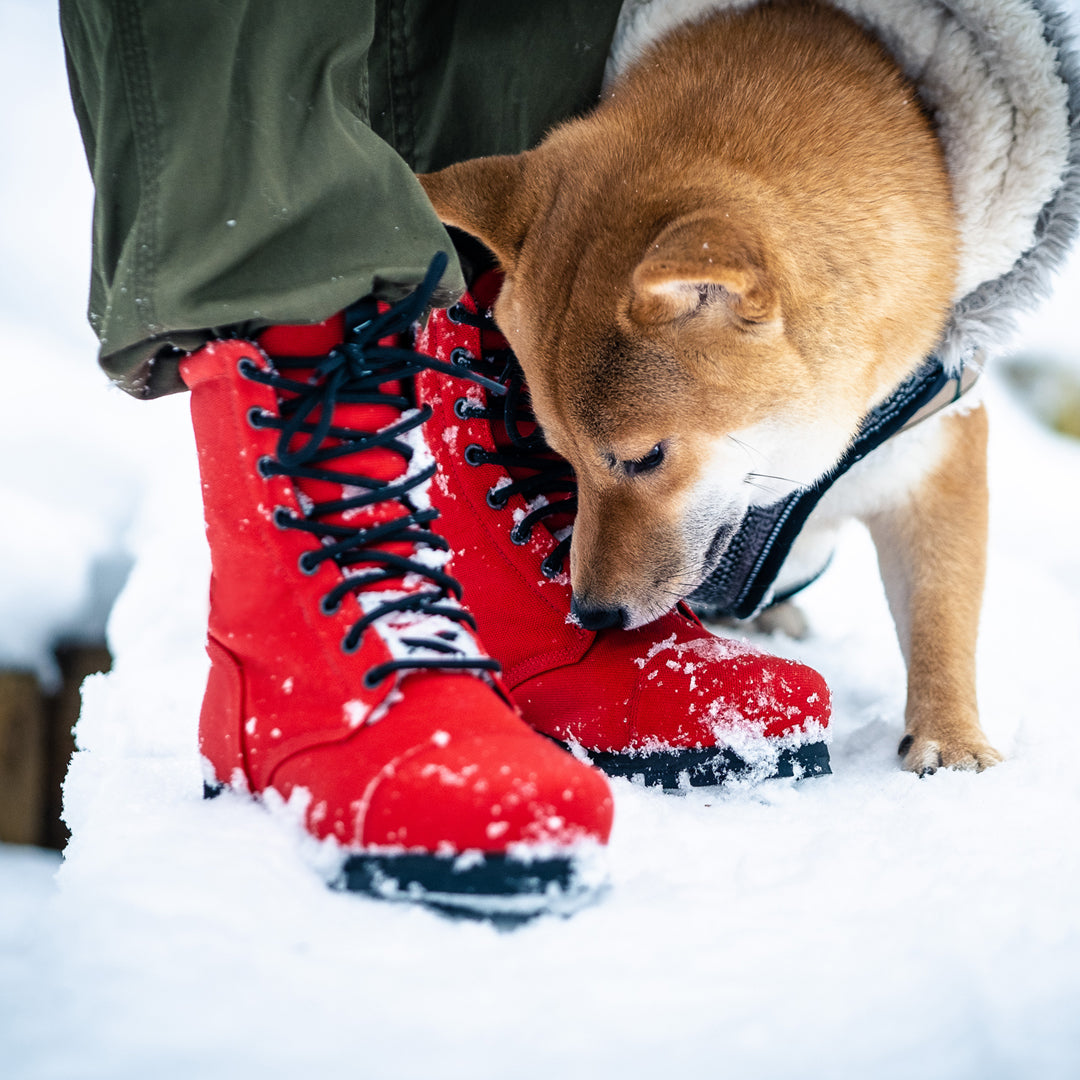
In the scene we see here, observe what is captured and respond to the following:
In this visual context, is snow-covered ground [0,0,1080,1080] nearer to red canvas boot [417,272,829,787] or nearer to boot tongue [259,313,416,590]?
red canvas boot [417,272,829,787]

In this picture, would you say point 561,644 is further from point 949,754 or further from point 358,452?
point 949,754

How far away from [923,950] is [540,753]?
0.35m

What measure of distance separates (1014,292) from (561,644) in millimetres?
875

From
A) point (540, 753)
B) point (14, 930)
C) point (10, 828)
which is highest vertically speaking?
point (540, 753)

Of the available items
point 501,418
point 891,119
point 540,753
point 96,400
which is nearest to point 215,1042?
point 540,753

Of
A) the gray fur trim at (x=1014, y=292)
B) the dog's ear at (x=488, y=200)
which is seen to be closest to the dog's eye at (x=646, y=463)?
the dog's ear at (x=488, y=200)

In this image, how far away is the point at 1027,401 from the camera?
457 cm

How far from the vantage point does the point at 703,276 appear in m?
1.10

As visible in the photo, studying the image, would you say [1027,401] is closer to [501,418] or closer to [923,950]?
[501,418]

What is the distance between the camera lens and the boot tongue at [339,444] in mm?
1045

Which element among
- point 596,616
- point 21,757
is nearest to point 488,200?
point 596,616

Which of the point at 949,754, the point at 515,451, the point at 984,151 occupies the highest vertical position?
the point at 984,151

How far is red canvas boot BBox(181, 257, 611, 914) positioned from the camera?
0.82 metres

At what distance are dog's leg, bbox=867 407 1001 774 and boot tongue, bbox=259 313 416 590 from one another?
2.96 feet
